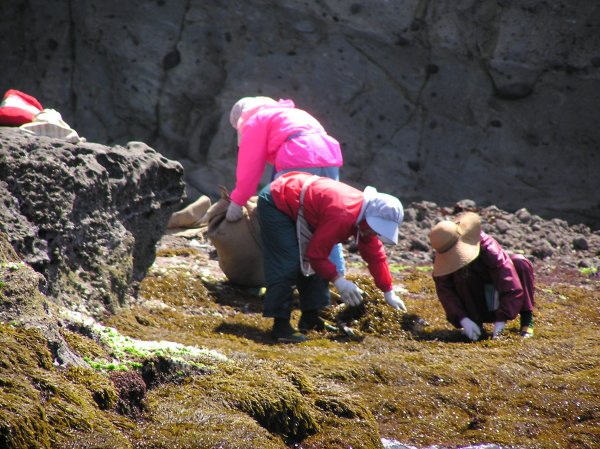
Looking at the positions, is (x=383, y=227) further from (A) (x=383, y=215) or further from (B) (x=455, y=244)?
(B) (x=455, y=244)

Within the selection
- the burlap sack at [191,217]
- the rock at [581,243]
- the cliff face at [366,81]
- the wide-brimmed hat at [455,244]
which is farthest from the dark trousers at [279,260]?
the cliff face at [366,81]

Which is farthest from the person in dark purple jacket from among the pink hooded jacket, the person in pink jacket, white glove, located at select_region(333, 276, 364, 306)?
the pink hooded jacket

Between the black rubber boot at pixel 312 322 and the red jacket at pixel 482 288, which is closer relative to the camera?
Answer: the red jacket at pixel 482 288

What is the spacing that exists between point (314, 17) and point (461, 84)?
2.09m

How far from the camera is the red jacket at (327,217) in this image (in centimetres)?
698

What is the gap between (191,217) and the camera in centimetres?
1076

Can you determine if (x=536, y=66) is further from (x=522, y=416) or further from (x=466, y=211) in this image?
(x=522, y=416)

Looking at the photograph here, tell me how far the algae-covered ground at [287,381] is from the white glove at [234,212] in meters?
0.64

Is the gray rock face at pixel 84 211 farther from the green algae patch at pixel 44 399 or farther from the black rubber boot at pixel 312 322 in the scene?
the green algae patch at pixel 44 399

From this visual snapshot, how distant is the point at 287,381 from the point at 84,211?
2.14 m

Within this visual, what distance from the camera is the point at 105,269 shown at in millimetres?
6758

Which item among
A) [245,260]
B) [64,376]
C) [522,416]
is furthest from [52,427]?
[245,260]

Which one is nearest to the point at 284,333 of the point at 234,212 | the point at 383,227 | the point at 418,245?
the point at 383,227

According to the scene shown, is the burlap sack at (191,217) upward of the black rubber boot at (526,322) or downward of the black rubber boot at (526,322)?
downward
